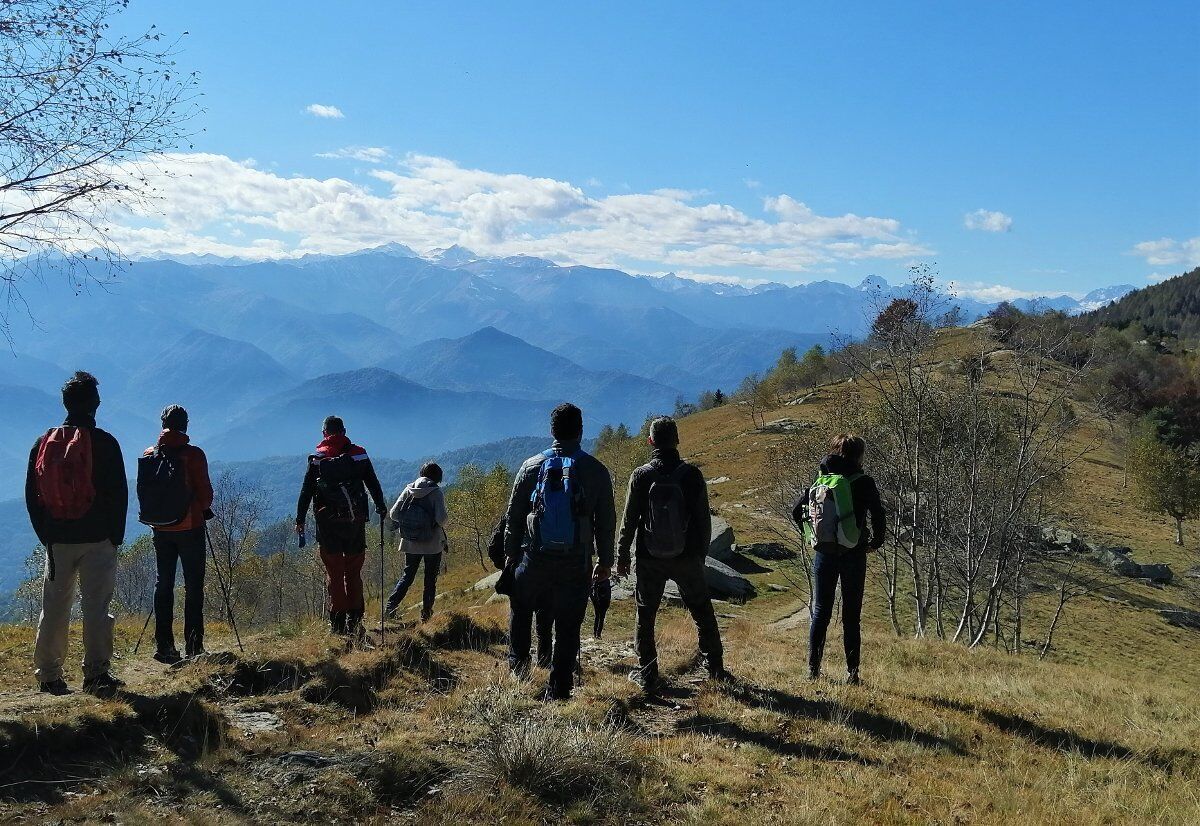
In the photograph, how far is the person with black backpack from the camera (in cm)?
656

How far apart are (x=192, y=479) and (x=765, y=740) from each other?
6314mm

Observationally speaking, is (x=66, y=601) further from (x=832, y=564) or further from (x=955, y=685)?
(x=955, y=685)

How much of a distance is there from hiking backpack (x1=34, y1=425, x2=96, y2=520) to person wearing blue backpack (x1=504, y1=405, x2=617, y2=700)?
143 inches

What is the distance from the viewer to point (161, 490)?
7.58 meters

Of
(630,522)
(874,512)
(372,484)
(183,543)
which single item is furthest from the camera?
(372,484)

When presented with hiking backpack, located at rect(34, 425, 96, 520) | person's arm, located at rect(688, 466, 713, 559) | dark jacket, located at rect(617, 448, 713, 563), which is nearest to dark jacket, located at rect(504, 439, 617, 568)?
dark jacket, located at rect(617, 448, 713, 563)

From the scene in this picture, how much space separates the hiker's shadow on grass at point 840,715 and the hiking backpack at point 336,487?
4.80 m

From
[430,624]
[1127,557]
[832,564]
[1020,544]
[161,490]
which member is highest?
[161,490]

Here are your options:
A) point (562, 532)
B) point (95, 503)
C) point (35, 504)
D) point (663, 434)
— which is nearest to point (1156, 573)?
point (663, 434)

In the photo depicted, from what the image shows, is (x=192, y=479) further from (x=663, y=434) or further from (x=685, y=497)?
(x=685, y=497)

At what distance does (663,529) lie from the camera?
6.55 m

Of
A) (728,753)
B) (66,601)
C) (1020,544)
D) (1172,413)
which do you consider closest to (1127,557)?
(1020,544)

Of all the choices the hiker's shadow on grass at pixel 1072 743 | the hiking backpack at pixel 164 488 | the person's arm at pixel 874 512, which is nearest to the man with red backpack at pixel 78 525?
the hiking backpack at pixel 164 488

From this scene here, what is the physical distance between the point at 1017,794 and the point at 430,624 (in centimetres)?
697
